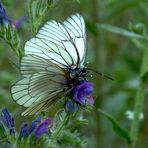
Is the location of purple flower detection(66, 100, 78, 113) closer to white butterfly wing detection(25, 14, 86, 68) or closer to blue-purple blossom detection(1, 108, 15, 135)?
white butterfly wing detection(25, 14, 86, 68)

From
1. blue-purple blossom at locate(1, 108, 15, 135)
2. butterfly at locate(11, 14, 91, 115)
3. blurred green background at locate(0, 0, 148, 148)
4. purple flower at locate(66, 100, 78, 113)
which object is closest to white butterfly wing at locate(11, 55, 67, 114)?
butterfly at locate(11, 14, 91, 115)

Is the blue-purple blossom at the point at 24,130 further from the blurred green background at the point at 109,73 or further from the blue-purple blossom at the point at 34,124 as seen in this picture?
the blurred green background at the point at 109,73

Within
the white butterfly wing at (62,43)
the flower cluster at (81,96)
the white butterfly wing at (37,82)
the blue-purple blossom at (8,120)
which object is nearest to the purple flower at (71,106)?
the flower cluster at (81,96)

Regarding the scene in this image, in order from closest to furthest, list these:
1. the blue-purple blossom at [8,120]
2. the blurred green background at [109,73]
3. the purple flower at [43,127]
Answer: the purple flower at [43,127], the blue-purple blossom at [8,120], the blurred green background at [109,73]

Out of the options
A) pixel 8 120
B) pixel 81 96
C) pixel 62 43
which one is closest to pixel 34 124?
pixel 8 120

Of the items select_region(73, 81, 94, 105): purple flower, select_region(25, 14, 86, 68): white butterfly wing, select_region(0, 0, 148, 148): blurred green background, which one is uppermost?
select_region(25, 14, 86, 68): white butterfly wing

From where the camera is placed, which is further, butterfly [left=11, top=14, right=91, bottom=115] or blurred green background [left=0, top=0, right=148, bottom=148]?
blurred green background [left=0, top=0, right=148, bottom=148]
